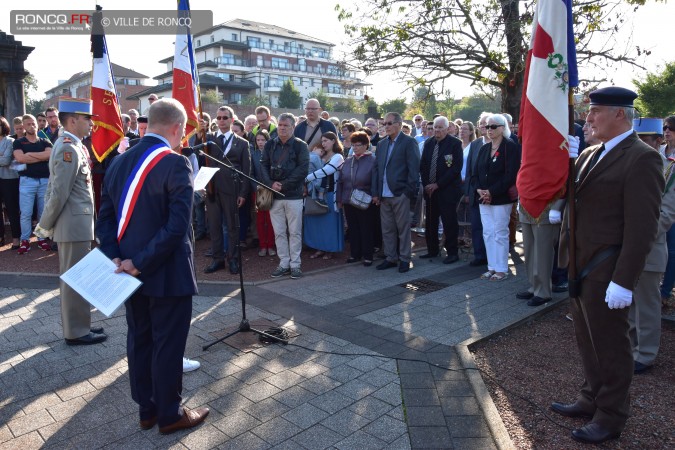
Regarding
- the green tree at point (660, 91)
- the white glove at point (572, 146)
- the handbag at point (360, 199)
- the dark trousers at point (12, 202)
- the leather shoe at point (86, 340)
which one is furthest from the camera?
the green tree at point (660, 91)

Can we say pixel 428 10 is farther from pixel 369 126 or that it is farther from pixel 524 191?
pixel 524 191

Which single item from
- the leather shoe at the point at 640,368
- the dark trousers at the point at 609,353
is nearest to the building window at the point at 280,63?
the leather shoe at the point at 640,368

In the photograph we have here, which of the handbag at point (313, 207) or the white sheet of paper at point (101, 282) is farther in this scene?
the handbag at point (313, 207)

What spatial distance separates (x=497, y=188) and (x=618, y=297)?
4416mm

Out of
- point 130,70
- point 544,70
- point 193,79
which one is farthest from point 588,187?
point 130,70

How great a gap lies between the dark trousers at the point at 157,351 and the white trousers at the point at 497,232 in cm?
539

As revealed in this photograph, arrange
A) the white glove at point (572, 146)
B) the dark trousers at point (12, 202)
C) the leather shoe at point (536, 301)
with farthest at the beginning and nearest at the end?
the dark trousers at point (12, 202), the leather shoe at point (536, 301), the white glove at point (572, 146)

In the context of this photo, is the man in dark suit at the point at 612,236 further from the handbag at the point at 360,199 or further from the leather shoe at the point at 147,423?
the handbag at the point at 360,199

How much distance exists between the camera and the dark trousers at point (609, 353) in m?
3.48

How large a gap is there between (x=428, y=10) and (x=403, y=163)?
599 centimetres

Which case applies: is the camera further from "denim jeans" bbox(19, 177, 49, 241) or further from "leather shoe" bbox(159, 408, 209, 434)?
"denim jeans" bbox(19, 177, 49, 241)

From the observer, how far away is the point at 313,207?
29.9 feet

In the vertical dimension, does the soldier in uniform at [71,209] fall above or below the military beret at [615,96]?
below

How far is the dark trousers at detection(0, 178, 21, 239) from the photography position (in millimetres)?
10141
